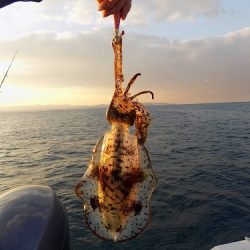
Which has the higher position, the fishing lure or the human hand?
the human hand

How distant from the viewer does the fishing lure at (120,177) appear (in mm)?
Result: 3020

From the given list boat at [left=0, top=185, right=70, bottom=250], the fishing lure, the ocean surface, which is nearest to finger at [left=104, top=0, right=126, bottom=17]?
the fishing lure

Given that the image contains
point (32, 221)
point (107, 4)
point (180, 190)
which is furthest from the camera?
point (180, 190)

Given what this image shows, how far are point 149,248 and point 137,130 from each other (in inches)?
431

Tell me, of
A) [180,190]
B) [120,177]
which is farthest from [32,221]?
[180,190]

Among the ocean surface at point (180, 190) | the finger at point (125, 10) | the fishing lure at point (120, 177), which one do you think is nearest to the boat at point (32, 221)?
the fishing lure at point (120, 177)

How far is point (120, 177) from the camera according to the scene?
3.07 m

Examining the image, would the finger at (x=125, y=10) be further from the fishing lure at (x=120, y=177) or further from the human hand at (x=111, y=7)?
the fishing lure at (x=120, y=177)

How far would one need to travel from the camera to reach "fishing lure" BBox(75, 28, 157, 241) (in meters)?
3.02

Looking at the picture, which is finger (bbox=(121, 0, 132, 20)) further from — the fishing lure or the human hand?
the fishing lure

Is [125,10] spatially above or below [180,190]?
above

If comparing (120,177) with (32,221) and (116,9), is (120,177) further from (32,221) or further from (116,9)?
(32,221)

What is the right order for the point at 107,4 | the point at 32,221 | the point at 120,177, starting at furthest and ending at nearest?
the point at 32,221 < the point at 120,177 < the point at 107,4

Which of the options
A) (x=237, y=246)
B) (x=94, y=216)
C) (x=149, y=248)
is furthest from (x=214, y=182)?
(x=94, y=216)
